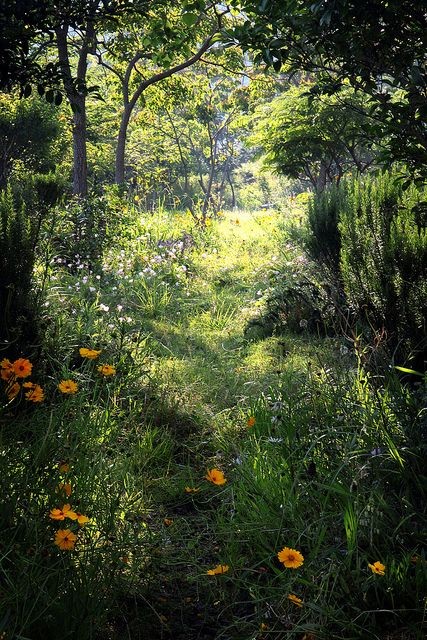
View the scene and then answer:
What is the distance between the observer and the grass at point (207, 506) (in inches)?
68.8

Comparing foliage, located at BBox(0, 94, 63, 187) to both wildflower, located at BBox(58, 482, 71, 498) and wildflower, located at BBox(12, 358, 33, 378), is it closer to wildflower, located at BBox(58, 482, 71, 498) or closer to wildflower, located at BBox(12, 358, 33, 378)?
wildflower, located at BBox(12, 358, 33, 378)

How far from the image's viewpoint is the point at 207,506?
279 cm

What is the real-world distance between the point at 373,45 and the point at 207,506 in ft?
7.19

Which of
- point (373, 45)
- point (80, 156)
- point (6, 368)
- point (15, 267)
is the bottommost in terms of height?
point (6, 368)

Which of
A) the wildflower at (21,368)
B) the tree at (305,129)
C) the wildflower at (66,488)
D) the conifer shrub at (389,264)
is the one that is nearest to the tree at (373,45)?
the conifer shrub at (389,264)

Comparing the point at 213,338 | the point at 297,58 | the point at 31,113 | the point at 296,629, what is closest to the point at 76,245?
the point at 213,338

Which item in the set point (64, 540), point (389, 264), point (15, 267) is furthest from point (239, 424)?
point (64, 540)

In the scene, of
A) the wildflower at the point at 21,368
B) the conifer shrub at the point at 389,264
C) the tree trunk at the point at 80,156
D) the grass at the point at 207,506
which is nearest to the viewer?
the grass at the point at 207,506

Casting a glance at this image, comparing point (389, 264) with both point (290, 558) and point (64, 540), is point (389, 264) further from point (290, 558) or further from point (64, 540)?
point (64, 540)

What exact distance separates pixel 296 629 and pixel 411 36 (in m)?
2.40

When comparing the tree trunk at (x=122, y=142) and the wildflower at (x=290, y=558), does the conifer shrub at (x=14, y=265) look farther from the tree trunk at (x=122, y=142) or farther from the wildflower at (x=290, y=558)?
the tree trunk at (x=122, y=142)

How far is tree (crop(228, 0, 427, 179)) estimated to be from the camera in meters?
2.56

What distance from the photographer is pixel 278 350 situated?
16.3 ft

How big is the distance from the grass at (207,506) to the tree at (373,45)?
1.13 m
